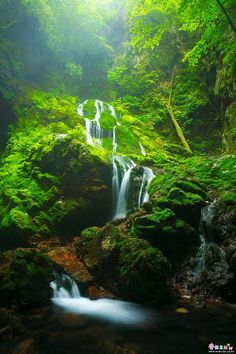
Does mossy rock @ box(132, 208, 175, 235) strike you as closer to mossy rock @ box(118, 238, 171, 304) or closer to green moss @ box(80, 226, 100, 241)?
mossy rock @ box(118, 238, 171, 304)

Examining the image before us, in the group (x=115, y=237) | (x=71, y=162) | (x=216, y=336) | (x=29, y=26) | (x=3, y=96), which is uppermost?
(x=29, y=26)

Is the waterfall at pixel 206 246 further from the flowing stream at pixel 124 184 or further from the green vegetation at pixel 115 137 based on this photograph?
the flowing stream at pixel 124 184

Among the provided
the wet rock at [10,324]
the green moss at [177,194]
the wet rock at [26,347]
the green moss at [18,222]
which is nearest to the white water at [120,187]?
the green moss at [177,194]

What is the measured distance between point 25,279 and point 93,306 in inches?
58.1

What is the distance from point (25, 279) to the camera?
6.04 m

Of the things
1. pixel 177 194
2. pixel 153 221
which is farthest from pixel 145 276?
pixel 177 194

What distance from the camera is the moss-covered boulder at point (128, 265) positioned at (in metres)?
6.34

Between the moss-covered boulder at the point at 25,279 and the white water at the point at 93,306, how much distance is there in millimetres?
322

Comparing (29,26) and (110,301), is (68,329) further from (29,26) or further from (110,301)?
(29,26)

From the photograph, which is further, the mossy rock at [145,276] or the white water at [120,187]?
the white water at [120,187]

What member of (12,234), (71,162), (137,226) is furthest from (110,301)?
(71,162)

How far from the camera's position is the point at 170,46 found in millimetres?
19891

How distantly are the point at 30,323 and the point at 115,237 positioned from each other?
264 cm

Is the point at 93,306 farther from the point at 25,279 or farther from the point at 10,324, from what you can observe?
the point at 10,324
